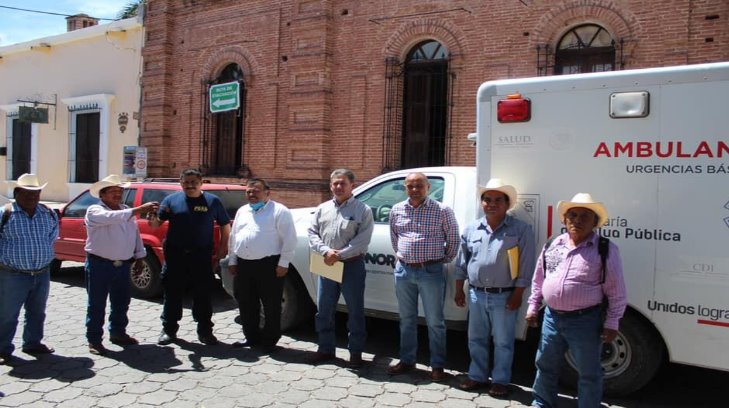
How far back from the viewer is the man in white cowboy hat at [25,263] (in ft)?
16.3

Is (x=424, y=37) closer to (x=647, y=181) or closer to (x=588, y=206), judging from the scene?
(x=647, y=181)

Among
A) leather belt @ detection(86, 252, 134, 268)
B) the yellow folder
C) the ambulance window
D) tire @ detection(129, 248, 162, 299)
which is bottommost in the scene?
tire @ detection(129, 248, 162, 299)

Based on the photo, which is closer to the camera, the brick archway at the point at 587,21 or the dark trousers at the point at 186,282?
the dark trousers at the point at 186,282

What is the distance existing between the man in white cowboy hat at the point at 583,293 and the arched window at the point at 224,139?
1171cm

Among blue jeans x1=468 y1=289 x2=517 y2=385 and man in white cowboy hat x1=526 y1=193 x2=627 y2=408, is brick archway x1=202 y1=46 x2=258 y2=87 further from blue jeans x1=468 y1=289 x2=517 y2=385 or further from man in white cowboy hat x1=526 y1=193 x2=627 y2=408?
man in white cowboy hat x1=526 y1=193 x2=627 y2=408

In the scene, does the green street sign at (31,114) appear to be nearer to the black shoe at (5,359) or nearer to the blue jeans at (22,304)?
the blue jeans at (22,304)

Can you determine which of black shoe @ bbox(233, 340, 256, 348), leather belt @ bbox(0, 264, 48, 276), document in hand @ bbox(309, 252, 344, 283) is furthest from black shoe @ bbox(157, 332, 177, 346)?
document in hand @ bbox(309, 252, 344, 283)

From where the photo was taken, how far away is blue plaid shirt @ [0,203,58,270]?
4.95 metres

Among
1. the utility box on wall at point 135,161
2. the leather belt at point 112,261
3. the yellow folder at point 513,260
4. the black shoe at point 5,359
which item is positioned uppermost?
the utility box on wall at point 135,161

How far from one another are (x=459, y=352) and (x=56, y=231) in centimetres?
394

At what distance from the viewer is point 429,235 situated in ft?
15.1

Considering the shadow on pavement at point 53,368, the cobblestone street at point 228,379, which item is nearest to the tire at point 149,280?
the cobblestone street at point 228,379

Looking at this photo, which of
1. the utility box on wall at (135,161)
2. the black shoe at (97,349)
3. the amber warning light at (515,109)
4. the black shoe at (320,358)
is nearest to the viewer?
the amber warning light at (515,109)

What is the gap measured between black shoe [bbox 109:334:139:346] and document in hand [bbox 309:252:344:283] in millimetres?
1985
